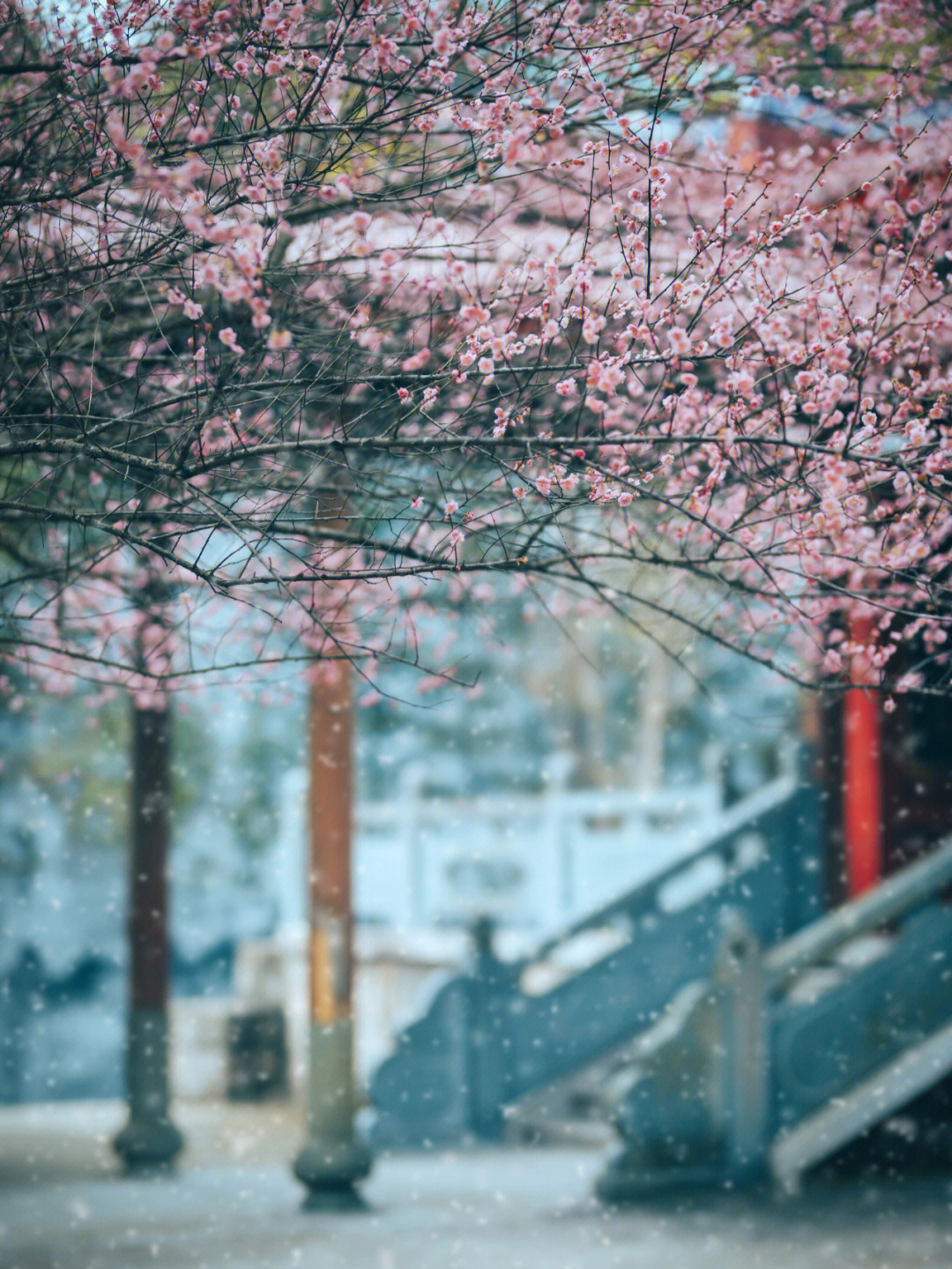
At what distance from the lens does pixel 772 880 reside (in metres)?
9.09

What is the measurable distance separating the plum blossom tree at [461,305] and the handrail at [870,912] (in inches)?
107

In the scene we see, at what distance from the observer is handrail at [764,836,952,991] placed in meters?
7.13

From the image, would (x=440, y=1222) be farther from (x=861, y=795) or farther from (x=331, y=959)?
(x=861, y=795)

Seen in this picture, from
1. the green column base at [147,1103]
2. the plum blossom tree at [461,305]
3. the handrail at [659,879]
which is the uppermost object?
the plum blossom tree at [461,305]

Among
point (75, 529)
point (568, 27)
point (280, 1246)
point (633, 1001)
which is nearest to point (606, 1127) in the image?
point (633, 1001)

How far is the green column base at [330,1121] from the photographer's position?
22.2 feet

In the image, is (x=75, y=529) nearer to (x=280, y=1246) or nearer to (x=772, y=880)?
(x=280, y=1246)

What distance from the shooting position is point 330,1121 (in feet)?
22.2

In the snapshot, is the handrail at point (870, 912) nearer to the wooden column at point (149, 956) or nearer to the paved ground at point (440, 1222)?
the paved ground at point (440, 1222)

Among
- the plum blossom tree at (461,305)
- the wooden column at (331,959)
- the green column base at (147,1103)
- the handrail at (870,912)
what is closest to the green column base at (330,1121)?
the wooden column at (331,959)

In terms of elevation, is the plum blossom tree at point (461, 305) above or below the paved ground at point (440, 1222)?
above

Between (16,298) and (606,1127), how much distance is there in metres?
7.24

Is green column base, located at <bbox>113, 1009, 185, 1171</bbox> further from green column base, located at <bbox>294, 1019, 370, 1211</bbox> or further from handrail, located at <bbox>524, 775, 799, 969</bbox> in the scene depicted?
handrail, located at <bbox>524, 775, 799, 969</bbox>

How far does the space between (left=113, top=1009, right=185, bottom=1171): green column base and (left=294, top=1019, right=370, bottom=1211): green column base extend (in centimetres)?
122
